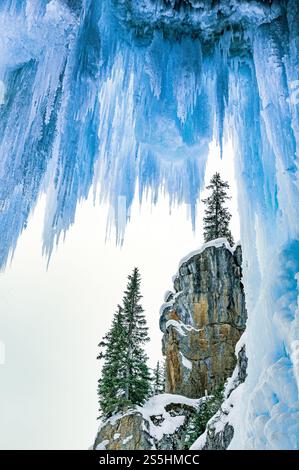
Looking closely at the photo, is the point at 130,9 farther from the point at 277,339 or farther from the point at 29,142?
the point at 277,339

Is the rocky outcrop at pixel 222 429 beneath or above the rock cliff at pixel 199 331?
beneath

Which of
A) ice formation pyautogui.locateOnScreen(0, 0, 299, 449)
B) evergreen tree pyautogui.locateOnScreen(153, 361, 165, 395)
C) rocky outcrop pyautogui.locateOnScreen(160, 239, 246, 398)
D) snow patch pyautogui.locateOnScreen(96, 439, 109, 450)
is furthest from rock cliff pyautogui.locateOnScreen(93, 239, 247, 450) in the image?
ice formation pyautogui.locateOnScreen(0, 0, 299, 449)

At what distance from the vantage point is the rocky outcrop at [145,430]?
60.8 ft

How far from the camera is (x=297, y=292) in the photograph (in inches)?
271

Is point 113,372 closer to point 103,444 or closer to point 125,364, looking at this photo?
point 125,364

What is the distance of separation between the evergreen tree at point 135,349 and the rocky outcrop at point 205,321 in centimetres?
189

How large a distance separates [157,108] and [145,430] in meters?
13.9

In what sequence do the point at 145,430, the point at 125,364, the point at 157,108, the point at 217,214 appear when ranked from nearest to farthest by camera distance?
the point at 157,108 → the point at 145,430 → the point at 125,364 → the point at 217,214

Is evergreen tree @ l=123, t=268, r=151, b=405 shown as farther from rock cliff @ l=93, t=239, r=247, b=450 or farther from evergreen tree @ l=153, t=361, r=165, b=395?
evergreen tree @ l=153, t=361, r=165, b=395

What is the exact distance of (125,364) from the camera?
21688 mm

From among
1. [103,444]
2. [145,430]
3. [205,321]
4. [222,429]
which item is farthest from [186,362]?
[222,429]

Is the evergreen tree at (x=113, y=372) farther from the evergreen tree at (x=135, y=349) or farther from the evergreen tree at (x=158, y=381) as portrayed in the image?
the evergreen tree at (x=158, y=381)

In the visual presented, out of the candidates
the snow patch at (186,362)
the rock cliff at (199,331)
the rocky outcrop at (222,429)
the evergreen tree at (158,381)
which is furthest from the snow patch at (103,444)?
the evergreen tree at (158,381)
